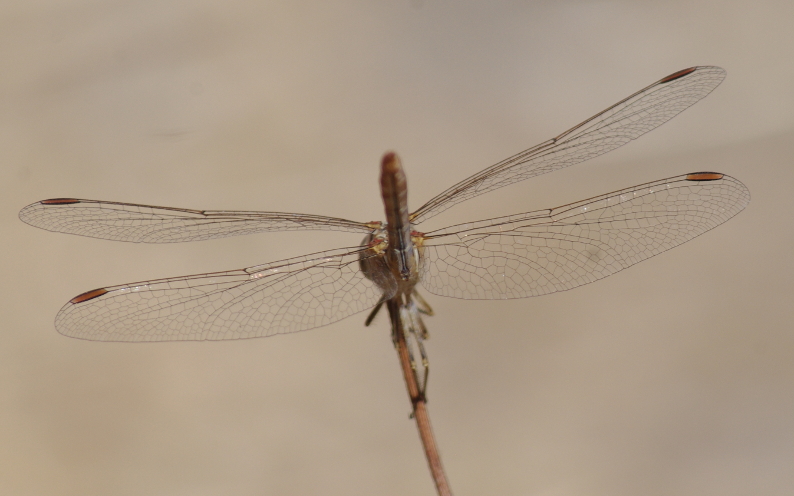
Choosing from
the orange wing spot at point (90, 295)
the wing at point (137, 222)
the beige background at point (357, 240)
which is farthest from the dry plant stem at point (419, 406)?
the beige background at point (357, 240)

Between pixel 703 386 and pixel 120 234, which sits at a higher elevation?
pixel 120 234

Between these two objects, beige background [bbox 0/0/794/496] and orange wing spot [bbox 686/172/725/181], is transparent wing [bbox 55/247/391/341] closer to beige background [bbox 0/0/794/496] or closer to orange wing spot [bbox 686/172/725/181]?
orange wing spot [bbox 686/172/725/181]

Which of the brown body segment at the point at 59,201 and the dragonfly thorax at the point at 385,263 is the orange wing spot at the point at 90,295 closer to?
the brown body segment at the point at 59,201

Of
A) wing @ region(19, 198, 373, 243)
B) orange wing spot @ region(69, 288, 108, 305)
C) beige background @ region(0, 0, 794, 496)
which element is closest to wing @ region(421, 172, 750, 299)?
wing @ region(19, 198, 373, 243)

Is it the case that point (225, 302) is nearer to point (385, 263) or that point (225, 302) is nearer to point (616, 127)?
point (385, 263)

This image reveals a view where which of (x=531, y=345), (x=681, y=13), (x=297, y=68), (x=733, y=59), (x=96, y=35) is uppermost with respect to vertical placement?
(x=96, y=35)

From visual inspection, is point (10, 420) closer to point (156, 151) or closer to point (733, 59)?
point (156, 151)

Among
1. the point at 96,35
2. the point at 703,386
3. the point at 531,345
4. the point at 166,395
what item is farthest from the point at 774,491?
the point at 96,35

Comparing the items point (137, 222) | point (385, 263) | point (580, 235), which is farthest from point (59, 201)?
point (580, 235)
